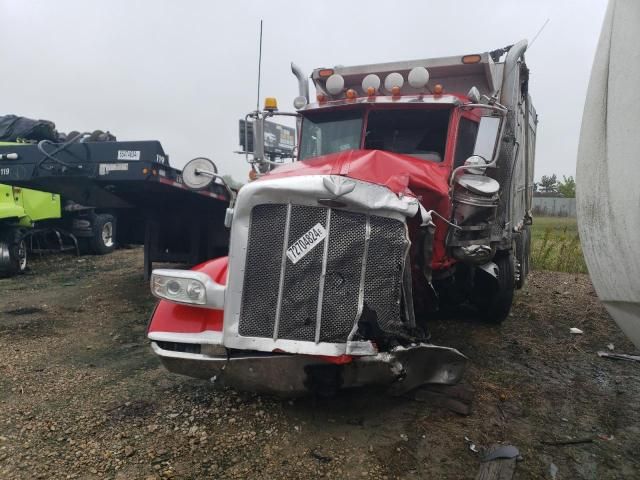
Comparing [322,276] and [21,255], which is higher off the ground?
[322,276]

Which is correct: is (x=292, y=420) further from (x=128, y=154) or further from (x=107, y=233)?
(x=107, y=233)

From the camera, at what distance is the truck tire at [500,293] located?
5512mm

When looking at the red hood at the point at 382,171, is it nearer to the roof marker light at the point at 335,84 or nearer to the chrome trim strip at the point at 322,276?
the chrome trim strip at the point at 322,276

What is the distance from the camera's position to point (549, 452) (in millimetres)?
2957

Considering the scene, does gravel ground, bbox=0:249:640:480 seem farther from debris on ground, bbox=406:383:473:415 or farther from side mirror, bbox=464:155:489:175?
side mirror, bbox=464:155:489:175

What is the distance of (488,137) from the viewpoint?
13.5 feet

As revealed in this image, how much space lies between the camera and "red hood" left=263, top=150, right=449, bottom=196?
3449 mm

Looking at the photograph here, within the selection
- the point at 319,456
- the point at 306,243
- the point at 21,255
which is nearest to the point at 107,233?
the point at 21,255

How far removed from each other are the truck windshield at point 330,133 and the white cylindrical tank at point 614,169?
2663 mm

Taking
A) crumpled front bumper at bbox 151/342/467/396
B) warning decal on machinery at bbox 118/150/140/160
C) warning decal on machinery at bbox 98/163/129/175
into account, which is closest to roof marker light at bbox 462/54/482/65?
crumpled front bumper at bbox 151/342/467/396

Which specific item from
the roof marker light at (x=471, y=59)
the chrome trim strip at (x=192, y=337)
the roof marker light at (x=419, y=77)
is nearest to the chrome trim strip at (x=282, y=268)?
the chrome trim strip at (x=192, y=337)

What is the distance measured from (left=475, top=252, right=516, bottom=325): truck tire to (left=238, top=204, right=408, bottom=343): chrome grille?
296 centimetres

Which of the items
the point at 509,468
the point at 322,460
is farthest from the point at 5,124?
the point at 509,468

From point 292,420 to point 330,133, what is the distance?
2.94 meters
